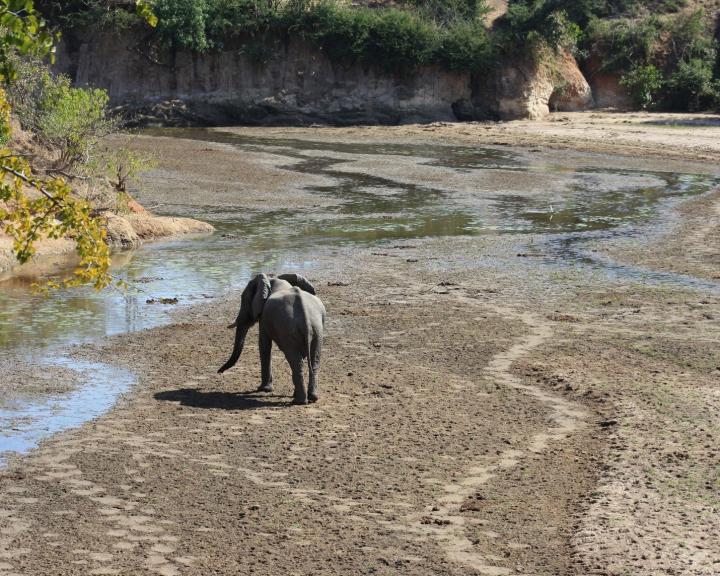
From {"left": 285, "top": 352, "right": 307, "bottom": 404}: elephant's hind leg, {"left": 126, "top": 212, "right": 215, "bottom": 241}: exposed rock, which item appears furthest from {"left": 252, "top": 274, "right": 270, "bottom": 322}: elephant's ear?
{"left": 126, "top": 212, "right": 215, "bottom": 241}: exposed rock

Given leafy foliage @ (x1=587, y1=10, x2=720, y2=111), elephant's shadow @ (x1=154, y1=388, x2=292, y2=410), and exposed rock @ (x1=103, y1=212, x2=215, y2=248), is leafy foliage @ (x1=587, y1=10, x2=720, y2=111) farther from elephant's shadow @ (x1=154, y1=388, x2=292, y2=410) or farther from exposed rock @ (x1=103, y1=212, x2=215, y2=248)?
elephant's shadow @ (x1=154, y1=388, x2=292, y2=410)

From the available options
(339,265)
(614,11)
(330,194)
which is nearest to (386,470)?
(339,265)

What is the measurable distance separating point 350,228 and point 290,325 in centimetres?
1337

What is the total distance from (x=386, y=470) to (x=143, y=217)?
589 inches

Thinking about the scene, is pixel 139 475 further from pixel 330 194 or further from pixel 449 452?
pixel 330 194

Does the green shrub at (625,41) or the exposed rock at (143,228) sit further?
the green shrub at (625,41)

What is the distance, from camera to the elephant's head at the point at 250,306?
1131cm

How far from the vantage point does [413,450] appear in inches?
383

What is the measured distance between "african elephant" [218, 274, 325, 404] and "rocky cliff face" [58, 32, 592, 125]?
127ft

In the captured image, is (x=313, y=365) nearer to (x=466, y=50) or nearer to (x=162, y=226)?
(x=162, y=226)

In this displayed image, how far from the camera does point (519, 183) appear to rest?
31828mm

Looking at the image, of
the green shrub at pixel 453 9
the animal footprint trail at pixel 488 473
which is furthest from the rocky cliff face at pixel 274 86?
the animal footprint trail at pixel 488 473


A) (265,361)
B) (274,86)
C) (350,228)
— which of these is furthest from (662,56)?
(265,361)

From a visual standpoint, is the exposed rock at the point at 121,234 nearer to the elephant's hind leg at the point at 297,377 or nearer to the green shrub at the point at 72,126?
the green shrub at the point at 72,126
